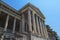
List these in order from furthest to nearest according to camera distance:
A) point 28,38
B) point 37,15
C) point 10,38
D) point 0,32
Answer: point 37,15
point 28,38
point 10,38
point 0,32

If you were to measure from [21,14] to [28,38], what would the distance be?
5340mm

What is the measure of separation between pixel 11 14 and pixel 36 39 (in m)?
5.43

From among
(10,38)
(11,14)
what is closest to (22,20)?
(11,14)

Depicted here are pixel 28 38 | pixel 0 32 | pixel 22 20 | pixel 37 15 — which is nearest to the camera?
pixel 0 32

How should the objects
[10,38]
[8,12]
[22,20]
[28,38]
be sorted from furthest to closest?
[22,20], [8,12], [28,38], [10,38]

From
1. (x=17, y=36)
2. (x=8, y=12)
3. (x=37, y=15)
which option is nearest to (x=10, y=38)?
(x=17, y=36)

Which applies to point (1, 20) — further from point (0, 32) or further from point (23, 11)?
point (0, 32)

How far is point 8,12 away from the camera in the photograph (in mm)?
13320

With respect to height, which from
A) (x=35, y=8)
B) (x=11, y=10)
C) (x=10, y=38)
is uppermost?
(x=35, y=8)

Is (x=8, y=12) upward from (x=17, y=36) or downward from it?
upward

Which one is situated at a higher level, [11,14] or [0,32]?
[11,14]

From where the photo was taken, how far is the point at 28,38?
1230 cm

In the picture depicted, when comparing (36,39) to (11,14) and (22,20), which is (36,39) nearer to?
(22,20)

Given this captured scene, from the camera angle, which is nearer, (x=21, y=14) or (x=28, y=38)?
(x=28, y=38)
